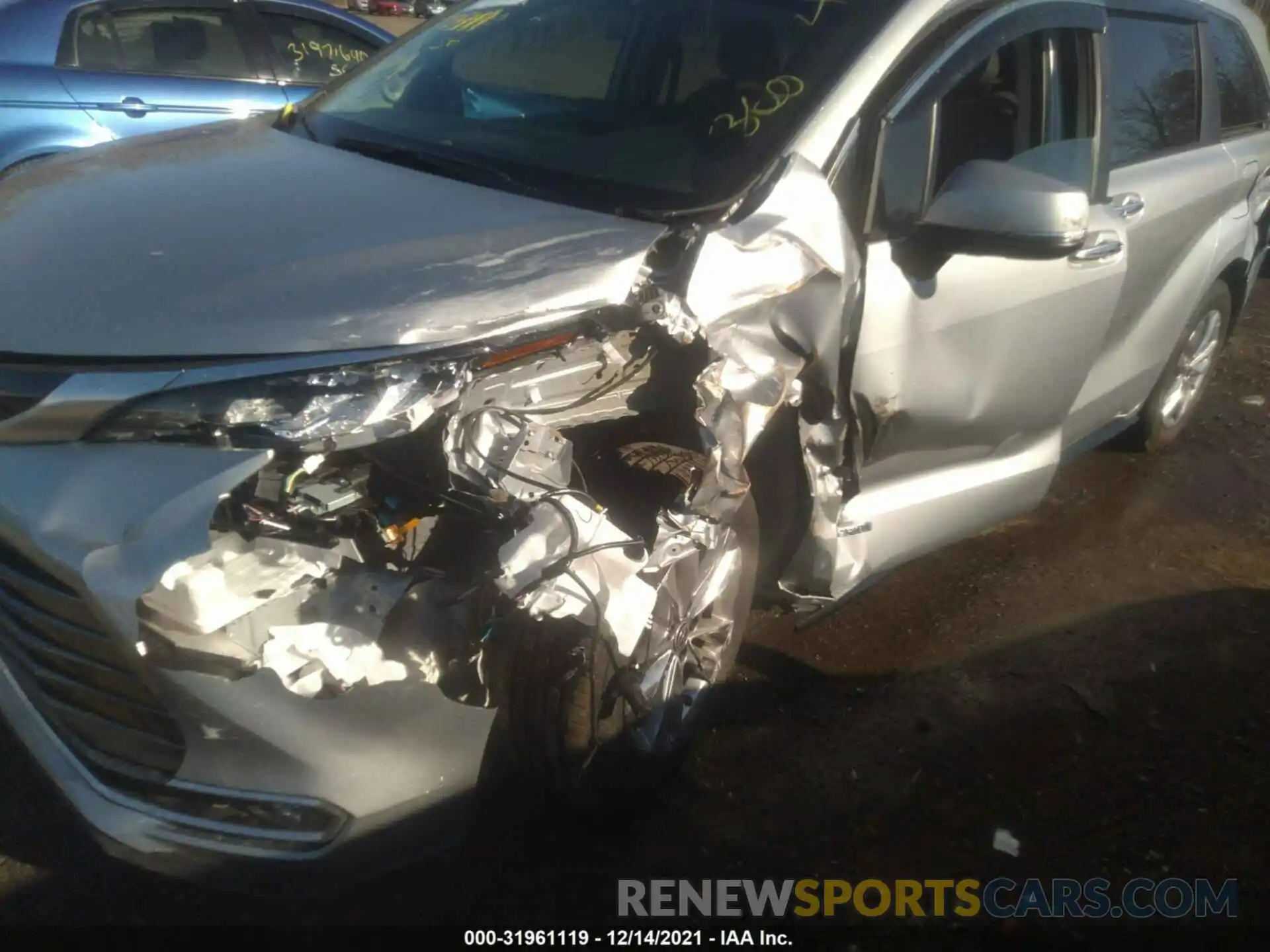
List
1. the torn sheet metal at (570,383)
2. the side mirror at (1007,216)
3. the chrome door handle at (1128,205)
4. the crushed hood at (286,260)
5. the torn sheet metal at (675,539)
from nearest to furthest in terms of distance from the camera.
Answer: the crushed hood at (286,260) → the torn sheet metal at (570,383) → the torn sheet metal at (675,539) → the side mirror at (1007,216) → the chrome door handle at (1128,205)

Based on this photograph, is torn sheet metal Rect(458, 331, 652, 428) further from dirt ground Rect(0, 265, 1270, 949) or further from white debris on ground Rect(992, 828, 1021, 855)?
white debris on ground Rect(992, 828, 1021, 855)

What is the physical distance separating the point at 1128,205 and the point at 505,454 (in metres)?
2.22

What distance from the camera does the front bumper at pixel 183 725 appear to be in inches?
64.3

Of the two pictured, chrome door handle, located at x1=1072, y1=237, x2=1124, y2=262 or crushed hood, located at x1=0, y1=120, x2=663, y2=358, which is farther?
chrome door handle, located at x1=1072, y1=237, x2=1124, y2=262

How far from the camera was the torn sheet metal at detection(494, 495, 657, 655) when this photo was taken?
1808 mm

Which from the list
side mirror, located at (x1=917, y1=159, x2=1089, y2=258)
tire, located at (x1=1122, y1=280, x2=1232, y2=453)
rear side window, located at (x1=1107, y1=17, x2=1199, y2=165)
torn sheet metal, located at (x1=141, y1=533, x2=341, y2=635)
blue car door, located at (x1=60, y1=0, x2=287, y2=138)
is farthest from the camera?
blue car door, located at (x1=60, y1=0, x2=287, y2=138)

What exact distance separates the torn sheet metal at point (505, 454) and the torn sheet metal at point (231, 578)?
0.27m

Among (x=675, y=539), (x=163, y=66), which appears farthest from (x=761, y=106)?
(x=163, y=66)

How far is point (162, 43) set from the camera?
5.29 meters

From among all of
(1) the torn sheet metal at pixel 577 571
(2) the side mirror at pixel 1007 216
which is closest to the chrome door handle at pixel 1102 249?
(2) the side mirror at pixel 1007 216

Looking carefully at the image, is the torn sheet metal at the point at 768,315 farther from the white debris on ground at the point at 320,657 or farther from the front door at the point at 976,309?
the white debris on ground at the point at 320,657

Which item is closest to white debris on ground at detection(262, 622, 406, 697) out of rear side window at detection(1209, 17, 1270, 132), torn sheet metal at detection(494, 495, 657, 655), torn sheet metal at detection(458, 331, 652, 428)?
torn sheet metal at detection(494, 495, 657, 655)

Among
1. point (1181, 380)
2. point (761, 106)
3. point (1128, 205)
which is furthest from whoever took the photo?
point (1181, 380)

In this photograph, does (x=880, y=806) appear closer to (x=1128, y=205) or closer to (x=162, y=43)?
(x=1128, y=205)
